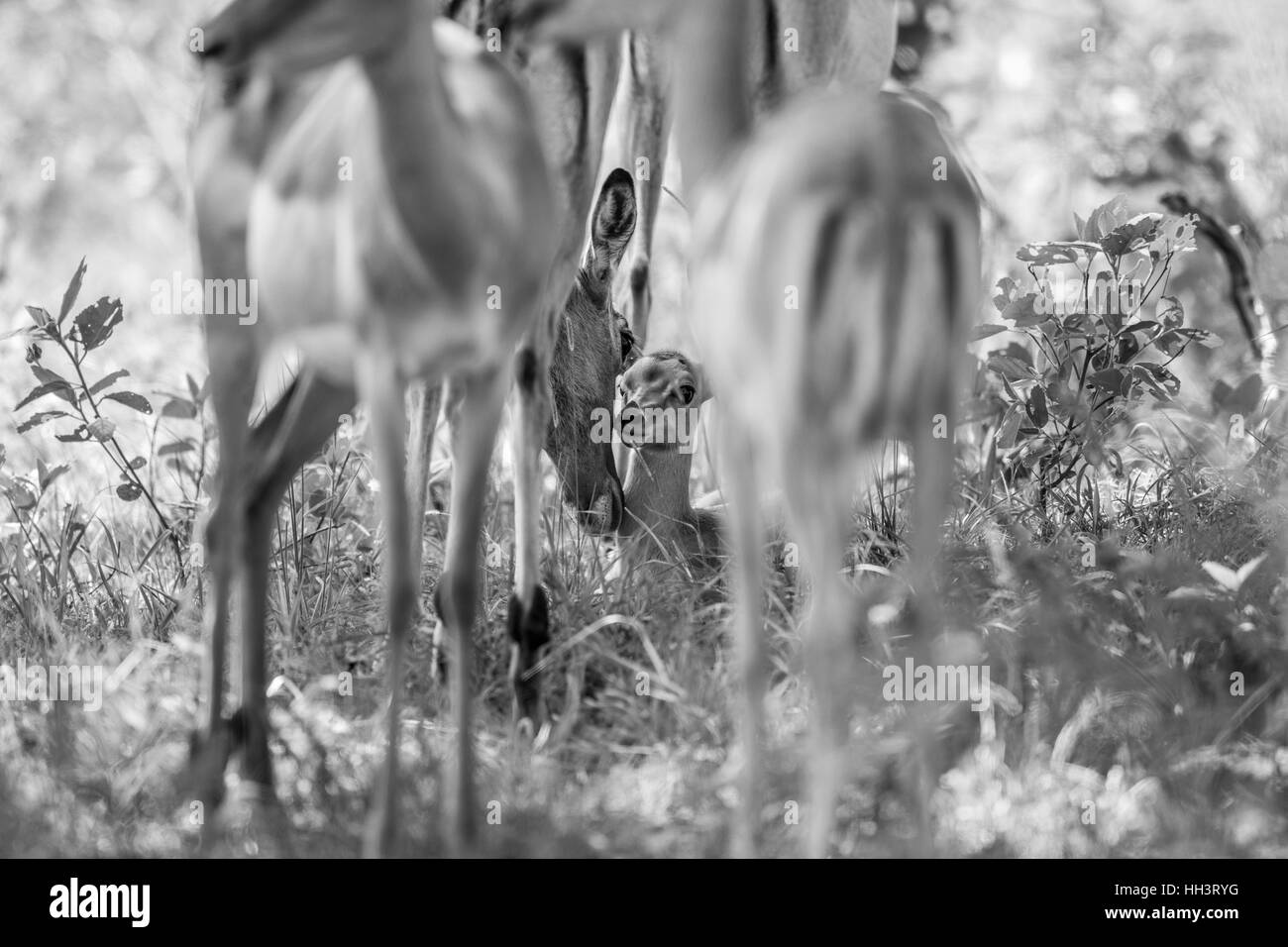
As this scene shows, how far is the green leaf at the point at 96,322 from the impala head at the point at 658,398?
140 centimetres

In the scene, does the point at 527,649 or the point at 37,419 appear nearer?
the point at 527,649

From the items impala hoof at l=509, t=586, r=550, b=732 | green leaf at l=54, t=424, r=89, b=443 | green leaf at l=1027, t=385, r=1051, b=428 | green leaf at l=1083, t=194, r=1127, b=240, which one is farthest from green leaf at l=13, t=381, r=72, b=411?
green leaf at l=1083, t=194, r=1127, b=240

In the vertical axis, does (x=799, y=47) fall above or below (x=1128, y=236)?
above

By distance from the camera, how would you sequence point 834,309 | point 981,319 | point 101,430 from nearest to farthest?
point 834,309, point 101,430, point 981,319

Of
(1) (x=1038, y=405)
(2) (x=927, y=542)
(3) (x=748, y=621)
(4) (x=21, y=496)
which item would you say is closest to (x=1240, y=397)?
(1) (x=1038, y=405)

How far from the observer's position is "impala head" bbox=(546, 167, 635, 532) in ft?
14.4

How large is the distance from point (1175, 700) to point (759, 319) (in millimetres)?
1638

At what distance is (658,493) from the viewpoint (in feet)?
14.6

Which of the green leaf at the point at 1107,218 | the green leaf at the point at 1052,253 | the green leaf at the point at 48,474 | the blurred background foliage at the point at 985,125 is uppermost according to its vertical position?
the blurred background foliage at the point at 985,125

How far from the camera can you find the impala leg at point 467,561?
2791 millimetres

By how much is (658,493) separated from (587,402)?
1.11ft

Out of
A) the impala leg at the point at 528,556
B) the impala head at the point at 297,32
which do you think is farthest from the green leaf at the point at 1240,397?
the impala head at the point at 297,32

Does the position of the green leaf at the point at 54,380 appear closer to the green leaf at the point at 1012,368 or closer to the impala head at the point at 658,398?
the impala head at the point at 658,398

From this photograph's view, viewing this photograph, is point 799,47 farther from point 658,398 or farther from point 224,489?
point 224,489
